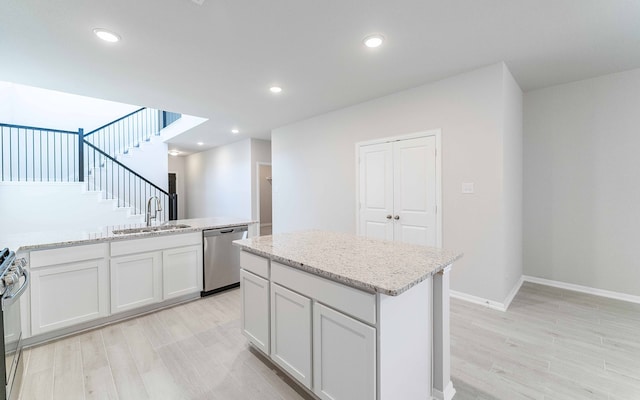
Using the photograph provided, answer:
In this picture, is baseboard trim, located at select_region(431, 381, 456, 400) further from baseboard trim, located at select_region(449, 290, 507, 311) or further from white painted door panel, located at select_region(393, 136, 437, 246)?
white painted door panel, located at select_region(393, 136, 437, 246)

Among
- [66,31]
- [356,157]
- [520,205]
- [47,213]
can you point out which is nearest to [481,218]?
[520,205]

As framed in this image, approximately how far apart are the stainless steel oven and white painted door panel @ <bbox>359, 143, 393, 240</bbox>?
3.51m

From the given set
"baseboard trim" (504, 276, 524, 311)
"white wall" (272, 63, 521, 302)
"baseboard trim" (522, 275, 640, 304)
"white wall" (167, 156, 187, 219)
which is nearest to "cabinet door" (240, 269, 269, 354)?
"white wall" (272, 63, 521, 302)

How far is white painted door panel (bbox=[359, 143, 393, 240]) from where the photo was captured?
3822mm

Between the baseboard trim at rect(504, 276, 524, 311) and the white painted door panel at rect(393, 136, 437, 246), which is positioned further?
the white painted door panel at rect(393, 136, 437, 246)

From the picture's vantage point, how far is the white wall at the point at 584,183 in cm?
316

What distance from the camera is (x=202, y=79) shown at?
3289mm

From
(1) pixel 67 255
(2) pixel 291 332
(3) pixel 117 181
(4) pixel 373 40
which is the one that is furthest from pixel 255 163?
(2) pixel 291 332

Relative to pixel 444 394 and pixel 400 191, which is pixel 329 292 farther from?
pixel 400 191

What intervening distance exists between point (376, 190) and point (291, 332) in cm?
262

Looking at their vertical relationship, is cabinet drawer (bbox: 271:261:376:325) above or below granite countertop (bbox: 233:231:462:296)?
below

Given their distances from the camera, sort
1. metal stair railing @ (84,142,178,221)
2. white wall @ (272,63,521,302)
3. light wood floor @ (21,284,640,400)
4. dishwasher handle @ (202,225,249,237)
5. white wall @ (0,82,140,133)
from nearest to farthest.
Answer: light wood floor @ (21,284,640,400) → white wall @ (272,63,521,302) → dishwasher handle @ (202,225,249,237) → white wall @ (0,82,140,133) → metal stair railing @ (84,142,178,221)

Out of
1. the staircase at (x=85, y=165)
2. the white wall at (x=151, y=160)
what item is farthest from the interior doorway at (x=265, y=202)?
the white wall at (x=151, y=160)

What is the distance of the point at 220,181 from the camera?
8.09 m
